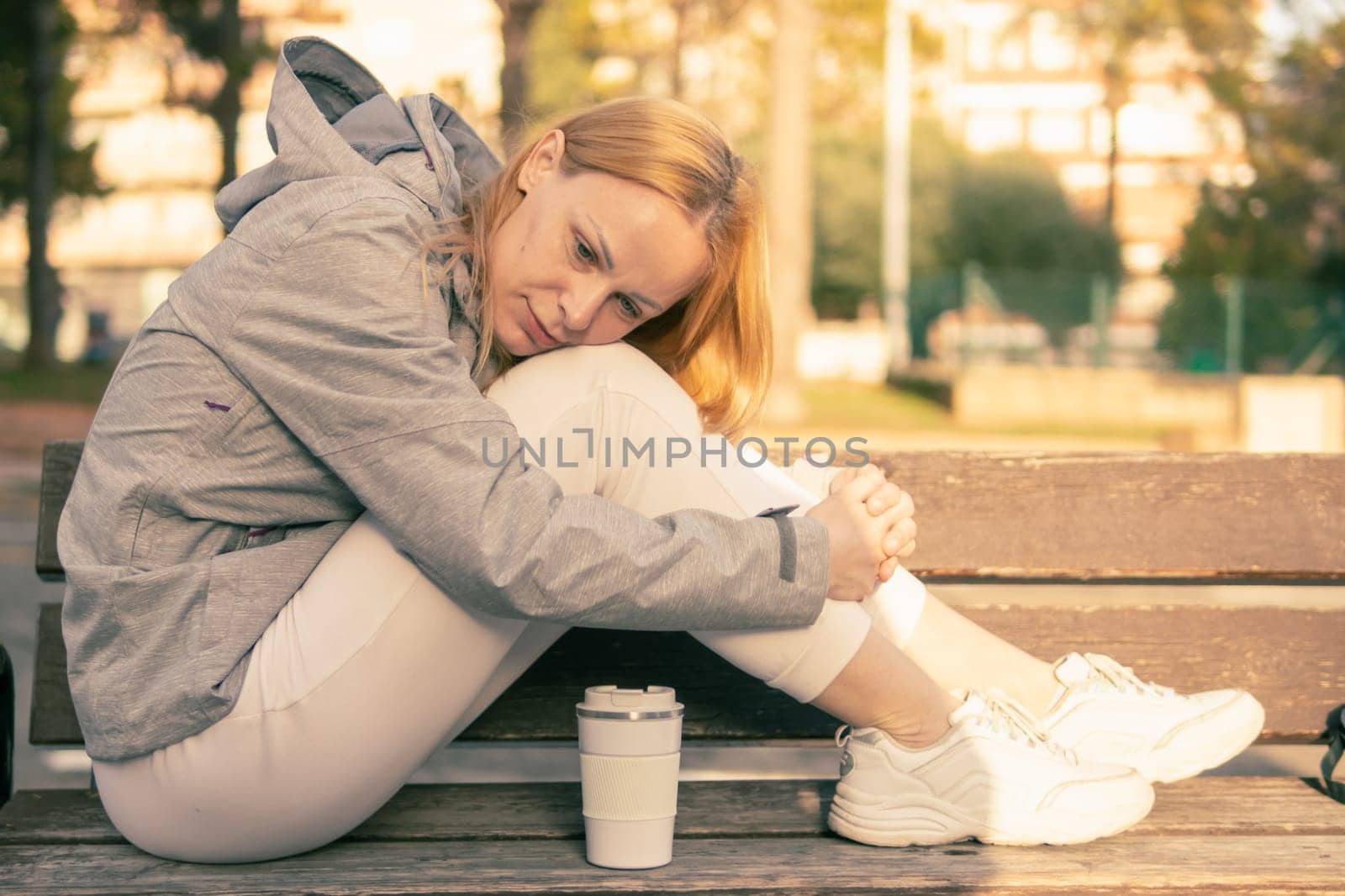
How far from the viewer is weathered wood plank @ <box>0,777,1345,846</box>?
7.17 ft

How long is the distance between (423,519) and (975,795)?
2.89 ft

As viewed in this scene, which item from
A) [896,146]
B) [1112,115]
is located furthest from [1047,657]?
[1112,115]

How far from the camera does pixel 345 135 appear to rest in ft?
7.30

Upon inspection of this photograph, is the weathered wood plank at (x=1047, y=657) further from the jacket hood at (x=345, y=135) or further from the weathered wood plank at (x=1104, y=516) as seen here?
the jacket hood at (x=345, y=135)

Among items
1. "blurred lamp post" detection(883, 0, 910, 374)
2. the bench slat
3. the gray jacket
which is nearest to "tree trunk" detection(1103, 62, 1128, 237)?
"blurred lamp post" detection(883, 0, 910, 374)

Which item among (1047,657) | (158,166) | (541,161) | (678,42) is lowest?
(1047,657)

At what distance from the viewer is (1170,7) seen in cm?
2486

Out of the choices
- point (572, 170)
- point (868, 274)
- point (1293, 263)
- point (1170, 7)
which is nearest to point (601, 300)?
point (572, 170)

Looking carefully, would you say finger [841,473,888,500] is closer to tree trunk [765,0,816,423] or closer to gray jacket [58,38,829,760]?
gray jacket [58,38,829,760]

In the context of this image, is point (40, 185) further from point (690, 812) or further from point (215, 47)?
point (690, 812)

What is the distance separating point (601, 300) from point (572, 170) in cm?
21

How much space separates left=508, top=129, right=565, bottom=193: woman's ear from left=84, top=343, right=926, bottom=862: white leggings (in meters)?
0.31

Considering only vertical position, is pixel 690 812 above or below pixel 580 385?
below

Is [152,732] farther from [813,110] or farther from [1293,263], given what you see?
[813,110]
